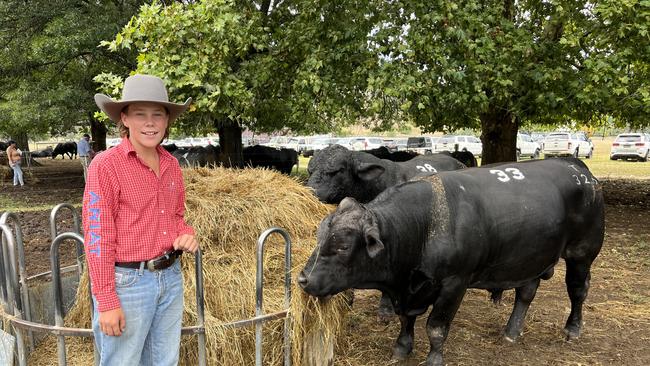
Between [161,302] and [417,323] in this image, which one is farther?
[417,323]

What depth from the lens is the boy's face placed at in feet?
8.44

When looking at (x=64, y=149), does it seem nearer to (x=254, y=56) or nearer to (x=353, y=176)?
(x=254, y=56)

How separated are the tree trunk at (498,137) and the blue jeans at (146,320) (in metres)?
11.2

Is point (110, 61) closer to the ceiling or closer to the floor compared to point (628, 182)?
closer to the ceiling

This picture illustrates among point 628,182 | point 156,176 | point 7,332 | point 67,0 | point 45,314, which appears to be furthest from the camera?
point 628,182

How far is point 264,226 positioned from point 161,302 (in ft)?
4.80

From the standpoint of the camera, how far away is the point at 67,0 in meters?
12.4

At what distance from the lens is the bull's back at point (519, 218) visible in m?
4.03

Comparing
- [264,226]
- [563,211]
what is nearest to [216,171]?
[264,226]

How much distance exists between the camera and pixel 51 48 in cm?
1155

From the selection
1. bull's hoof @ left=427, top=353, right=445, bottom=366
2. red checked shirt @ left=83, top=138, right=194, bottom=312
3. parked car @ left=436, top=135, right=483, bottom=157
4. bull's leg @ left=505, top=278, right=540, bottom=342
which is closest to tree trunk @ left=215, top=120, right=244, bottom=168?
bull's leg @ left=505, top=278, right=540, bottom=342

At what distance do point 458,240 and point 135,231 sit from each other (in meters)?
2.41

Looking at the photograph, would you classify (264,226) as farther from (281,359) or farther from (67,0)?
(67,0)

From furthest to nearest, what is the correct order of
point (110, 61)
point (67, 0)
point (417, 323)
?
point (110, 61) < point (67, 0) < point (417, 323)
